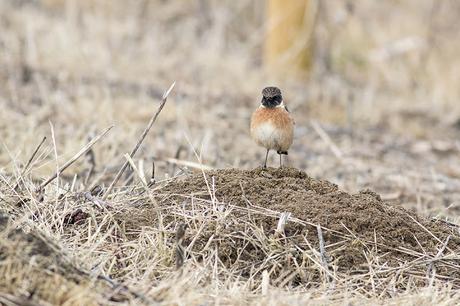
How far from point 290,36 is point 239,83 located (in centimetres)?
130

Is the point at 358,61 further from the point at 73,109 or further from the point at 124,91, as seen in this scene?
the point at 73,109

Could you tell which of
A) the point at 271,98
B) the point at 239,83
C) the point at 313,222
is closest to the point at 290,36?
the point at 239,83

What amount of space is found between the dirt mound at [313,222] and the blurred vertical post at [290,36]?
7.87m

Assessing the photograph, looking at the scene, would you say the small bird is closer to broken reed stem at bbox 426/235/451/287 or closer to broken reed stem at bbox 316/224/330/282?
broken reed stem at bbox 316/224/330/282

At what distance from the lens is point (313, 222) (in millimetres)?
3855

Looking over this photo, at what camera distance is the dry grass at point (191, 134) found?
3402mm

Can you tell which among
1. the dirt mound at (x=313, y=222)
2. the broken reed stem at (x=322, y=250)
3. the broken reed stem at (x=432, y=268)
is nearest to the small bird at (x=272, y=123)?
the dirt mound at (x=313, y=222)

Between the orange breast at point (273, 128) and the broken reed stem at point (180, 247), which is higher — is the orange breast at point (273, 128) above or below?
above

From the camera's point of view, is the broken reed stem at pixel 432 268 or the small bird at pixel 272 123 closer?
the broken reed stem at pixel 432 268

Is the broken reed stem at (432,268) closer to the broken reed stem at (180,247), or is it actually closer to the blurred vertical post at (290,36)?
the broken reed stem at (180,247)

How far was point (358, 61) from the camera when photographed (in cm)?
1392

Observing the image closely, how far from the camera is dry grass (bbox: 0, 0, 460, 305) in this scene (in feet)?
11.2

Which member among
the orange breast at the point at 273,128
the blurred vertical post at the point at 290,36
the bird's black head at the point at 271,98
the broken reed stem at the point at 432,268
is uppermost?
the blurred vertical post at the point at 290,36

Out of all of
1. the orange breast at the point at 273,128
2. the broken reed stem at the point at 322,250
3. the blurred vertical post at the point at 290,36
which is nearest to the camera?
the broken reed stem at the point at 322,250
